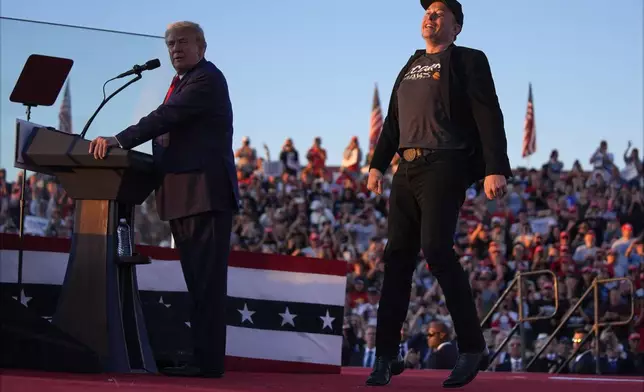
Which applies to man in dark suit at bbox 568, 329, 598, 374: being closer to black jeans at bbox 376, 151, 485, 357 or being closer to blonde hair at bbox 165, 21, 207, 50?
black jeans at bbox 376, 151, 485, 357

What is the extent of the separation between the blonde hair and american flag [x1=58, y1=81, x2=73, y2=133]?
1310 millimetres

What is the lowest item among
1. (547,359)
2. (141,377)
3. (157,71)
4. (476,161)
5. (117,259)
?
(547,359)

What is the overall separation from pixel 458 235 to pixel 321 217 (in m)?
2.48

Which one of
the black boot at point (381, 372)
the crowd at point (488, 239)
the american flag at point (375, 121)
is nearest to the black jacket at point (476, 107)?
the black boot at point (381, 372)

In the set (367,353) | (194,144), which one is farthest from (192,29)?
(367,353)

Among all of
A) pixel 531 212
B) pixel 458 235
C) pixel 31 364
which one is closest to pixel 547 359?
pixel 458 235

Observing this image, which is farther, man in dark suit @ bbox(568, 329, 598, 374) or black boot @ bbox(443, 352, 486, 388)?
man in dark suit @ bbox(568, 329, 598, 374)

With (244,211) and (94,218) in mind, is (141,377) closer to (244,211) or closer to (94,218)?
(94,218)

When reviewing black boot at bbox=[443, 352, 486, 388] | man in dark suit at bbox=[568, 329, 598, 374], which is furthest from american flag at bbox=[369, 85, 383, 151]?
black boot at bbox=[443, 352, 486, 388]

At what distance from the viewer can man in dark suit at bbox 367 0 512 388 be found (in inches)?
188

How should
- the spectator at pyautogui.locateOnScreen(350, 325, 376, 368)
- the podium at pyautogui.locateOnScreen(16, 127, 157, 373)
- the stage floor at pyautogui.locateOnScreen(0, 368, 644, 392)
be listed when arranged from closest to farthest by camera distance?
Answer: the stage floor at pyautogui.locateOnScreen(0, 368, 644, 392) → the podium at pyautogui.locateOnScreen(16, 127, 157, 373) → the spectator at pyautogui.locateOnScreen(350, 325, 376, 368)

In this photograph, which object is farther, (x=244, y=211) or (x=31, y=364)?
(x=244, y=211)

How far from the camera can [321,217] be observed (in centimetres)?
1783

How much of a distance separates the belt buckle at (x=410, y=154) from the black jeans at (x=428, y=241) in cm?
2
